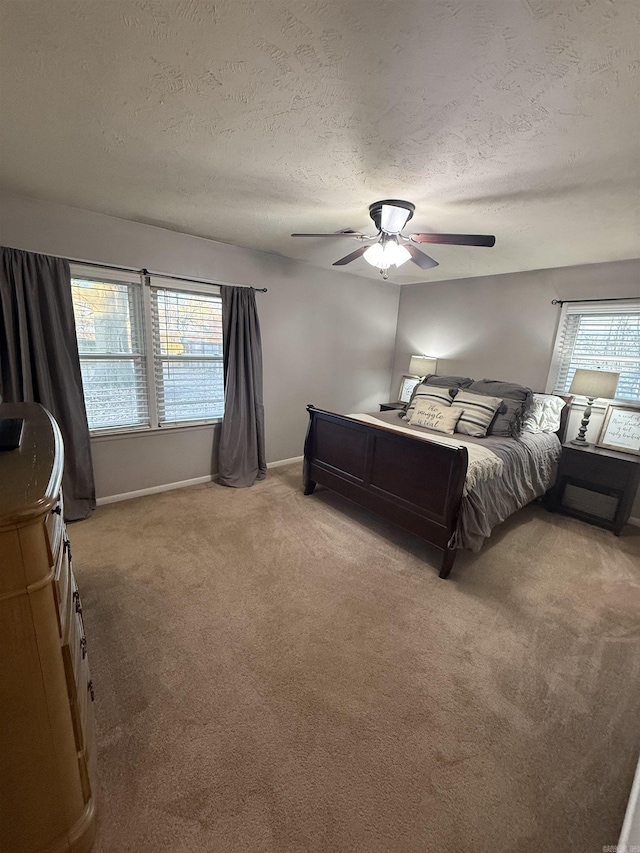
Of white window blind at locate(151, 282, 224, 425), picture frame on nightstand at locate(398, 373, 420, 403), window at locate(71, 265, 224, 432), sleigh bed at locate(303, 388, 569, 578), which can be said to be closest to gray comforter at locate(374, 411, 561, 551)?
sleigh bed at locate(303, 388, 569, 578)

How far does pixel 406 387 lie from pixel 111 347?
352 cm

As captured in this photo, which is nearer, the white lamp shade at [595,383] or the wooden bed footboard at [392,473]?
the wooden bed footboard at [392,473]

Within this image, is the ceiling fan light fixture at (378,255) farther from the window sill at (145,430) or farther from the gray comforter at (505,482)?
the window sill at (145,430)

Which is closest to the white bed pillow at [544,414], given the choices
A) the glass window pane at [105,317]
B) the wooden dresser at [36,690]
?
the wooden dresser at [36,690]

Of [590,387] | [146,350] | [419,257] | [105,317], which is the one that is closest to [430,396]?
[590,387]

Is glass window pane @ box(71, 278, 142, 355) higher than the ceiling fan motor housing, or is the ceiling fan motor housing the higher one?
the ceiling fan motor housing

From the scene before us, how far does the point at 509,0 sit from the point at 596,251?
111 inches

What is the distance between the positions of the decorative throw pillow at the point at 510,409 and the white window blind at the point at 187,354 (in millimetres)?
2751

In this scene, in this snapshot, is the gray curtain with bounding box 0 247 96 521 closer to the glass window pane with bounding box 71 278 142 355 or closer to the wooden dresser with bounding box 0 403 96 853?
the glass window pane with bounding box 71 278 142 355

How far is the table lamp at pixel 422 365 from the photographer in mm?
4500

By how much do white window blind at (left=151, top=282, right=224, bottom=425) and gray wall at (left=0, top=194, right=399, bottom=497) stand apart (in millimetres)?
186

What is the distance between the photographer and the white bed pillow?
3307 mm

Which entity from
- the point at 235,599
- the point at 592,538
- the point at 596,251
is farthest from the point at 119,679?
the point at 596,251

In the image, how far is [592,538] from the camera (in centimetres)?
296
